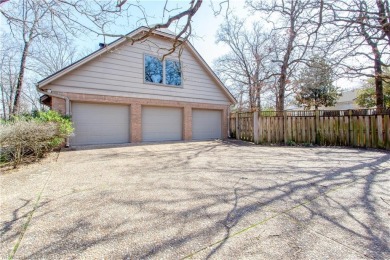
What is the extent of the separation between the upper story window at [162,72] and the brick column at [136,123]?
153 cm

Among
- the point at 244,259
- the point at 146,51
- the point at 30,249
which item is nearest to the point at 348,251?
the point at 244,259

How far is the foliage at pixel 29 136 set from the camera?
16.0 feet

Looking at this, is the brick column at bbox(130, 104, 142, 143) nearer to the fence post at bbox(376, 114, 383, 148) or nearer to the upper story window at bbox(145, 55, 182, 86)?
the upper story window at bbox(145, 55, 182, 86)

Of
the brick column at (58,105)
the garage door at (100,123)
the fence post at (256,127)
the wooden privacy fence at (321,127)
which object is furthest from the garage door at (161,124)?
the fence post at (256,127)

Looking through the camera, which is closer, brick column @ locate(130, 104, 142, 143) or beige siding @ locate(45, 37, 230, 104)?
beige siding @ locate(45, 37, 230, 104)

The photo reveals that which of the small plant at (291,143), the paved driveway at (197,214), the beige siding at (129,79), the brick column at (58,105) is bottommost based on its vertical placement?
the paved driveway at (197,214)

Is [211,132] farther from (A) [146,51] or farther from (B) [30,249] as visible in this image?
(B) [30,249]

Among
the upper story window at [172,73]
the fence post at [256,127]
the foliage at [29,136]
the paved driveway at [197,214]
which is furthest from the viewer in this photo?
the upper story window at [172,73]

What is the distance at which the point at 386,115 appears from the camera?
24.8 feet

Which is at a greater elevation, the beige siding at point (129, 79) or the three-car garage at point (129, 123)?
the beige siding at point (129, 79)

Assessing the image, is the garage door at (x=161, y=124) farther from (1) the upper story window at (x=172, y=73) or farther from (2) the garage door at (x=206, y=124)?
(1) the upper story window at (x=172, y=73)

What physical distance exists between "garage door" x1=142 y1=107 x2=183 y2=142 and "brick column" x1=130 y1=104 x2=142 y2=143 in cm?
27

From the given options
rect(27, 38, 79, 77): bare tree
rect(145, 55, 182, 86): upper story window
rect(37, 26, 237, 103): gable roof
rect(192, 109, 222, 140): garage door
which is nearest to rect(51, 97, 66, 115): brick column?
rect(37, 26, 237, 103): gable roof

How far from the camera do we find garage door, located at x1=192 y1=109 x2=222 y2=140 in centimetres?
1192
